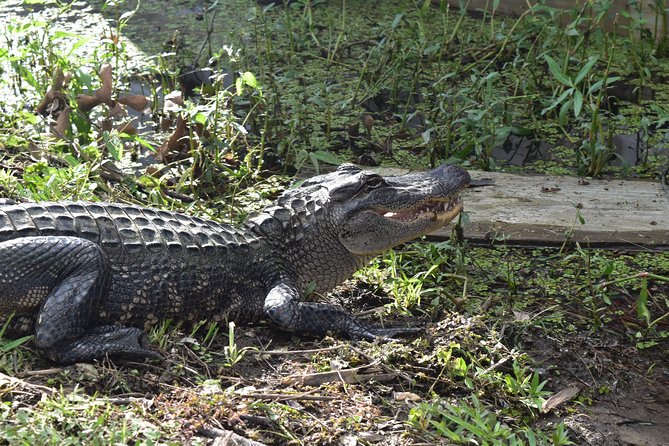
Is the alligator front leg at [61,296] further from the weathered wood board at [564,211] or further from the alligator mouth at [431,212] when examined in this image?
the weathered wood board at [564,211]

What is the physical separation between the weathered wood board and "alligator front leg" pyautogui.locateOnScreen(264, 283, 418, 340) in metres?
1.17

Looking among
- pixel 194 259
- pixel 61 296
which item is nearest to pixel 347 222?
pixel 194 259

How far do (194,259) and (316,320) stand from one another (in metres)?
0.63

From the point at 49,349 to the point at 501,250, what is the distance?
264 centimetres

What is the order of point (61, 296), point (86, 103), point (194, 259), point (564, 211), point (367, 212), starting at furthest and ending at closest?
point (86, 103), point (564, 211), point (367, 212), point (194, 259), point (61, 296)

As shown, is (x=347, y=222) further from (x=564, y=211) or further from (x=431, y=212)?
(x=564, y=211)

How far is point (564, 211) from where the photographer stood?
5441 millimetres

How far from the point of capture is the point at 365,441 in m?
3.51

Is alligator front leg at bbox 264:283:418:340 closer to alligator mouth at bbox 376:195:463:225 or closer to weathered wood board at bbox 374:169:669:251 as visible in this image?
alligator mouth at bbox 376:195:463:225

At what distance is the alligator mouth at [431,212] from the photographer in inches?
183

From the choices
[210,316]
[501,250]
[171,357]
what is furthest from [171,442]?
[501,250]

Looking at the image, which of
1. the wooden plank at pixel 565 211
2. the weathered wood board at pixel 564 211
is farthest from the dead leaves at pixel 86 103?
the wooden plank at pixel 565 211

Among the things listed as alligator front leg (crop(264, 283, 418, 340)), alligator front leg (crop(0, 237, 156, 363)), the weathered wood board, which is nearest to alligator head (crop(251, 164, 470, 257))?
alligator front leg (crop(264, 283, 418, 340))

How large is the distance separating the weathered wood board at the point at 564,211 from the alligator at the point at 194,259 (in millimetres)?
744
